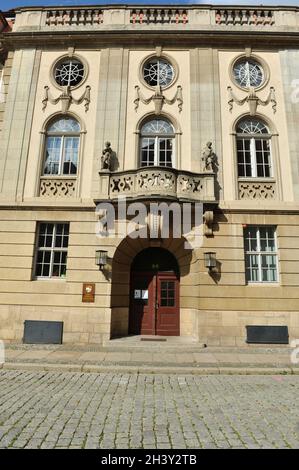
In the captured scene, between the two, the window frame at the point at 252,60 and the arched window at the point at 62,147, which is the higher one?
the window frame at the point at 252,60

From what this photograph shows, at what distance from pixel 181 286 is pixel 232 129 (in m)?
6.95

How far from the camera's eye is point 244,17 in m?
14.2

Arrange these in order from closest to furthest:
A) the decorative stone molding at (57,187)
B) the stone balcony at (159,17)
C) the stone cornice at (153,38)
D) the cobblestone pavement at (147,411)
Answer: the cobblestone pavement at (147,411), the decorative stone molding at (57,187), the stone cornice at (153,38), the stone balcony at (159,17)

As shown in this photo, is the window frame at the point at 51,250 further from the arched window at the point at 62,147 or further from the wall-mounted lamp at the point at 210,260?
the wall-mounted lamp at the point at 210,260

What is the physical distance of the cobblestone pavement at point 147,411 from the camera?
4.38 meters

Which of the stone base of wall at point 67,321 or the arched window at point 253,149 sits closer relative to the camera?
the stone base of wall at point 67,321

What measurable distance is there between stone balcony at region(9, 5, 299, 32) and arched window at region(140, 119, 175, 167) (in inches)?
192

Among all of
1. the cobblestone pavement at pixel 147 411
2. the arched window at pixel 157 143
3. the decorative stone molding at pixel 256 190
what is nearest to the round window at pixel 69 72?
the arched window at pixel 157 143

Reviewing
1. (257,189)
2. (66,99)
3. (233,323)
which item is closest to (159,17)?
(66,99)

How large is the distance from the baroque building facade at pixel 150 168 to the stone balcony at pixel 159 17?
0.06 metres

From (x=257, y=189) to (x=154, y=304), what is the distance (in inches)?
250

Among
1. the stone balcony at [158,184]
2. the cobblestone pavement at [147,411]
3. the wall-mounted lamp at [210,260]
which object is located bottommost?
the cobblestone pavement at [147,411]
